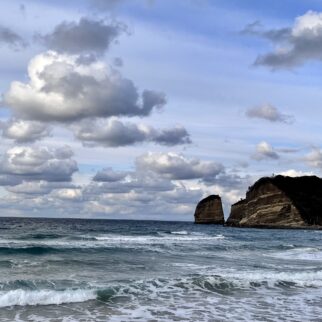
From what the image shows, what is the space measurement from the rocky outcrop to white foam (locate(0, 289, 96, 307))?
10949 cm

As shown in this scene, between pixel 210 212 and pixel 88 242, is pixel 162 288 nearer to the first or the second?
pixel 88 242

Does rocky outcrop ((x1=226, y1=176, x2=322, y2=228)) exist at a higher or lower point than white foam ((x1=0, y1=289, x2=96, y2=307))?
higher

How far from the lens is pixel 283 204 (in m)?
127

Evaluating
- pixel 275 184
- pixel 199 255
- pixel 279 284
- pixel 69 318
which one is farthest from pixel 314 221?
pixel 69 318

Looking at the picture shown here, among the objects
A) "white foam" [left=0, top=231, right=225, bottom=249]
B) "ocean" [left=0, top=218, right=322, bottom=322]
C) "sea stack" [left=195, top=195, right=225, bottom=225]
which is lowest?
"ocean" [left=0, top=218, right=322, bottom=322]

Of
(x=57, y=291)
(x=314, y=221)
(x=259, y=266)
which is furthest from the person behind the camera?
(x=314, y=221)

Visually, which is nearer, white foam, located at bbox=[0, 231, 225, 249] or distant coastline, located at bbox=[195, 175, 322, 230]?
white foam, located at bbox=[0, 231, 225, 249]

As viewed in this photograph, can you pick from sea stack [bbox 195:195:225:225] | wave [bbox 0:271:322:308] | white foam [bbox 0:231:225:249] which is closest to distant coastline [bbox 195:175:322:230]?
sea stack [bbox 195:195:225:225]

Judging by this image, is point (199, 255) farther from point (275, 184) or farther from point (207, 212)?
point (207, 212)

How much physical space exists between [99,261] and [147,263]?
2.92 metres

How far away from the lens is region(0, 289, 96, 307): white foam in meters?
15.5

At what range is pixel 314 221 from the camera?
124688 mm

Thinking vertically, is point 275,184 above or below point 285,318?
above

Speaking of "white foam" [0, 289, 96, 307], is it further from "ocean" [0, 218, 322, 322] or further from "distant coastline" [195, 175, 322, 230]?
"distant coastline" [195, 175, 322, 230]
